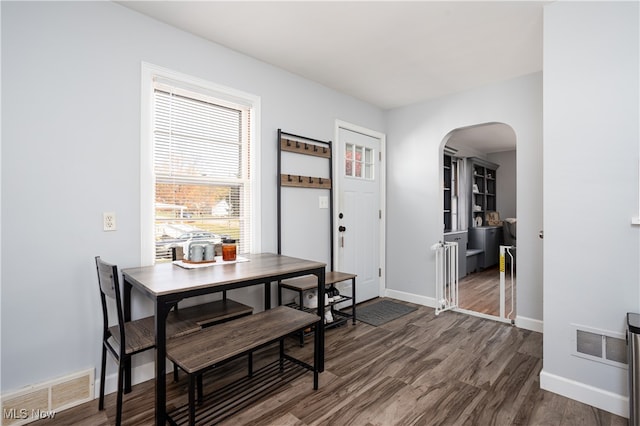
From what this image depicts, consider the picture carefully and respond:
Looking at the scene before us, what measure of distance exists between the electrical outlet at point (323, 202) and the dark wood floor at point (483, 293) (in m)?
2.15

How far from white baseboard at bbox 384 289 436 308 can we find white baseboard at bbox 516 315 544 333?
0.89m

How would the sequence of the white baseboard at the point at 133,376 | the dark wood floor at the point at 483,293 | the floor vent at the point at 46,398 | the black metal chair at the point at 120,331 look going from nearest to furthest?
1. the black metal chair at the point at 120,331
2. the floor vent at the point at 46,398
3. the white baseboard at the point at 133,376
4. the dark wood floor at the point at 483,293

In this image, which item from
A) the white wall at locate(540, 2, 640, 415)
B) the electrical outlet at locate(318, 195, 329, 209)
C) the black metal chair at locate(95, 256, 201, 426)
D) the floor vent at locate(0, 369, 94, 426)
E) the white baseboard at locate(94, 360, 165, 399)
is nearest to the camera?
the black metal chair at locate(95, 256, 201, 426)

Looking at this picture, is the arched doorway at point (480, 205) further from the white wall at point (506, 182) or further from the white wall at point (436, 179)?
the white wall at point (436, 179)

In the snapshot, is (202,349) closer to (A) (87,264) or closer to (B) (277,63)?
(A) (87,264)

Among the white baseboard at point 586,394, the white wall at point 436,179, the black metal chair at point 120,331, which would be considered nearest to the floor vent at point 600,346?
the white baseboard at point 586,394

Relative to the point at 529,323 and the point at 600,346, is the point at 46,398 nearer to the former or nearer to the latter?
the point at 600,346

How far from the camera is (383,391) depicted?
210cm

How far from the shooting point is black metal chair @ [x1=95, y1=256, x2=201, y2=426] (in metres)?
1.61

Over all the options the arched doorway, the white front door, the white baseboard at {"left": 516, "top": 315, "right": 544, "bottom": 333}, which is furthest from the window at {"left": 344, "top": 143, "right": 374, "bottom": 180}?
the white baseboard at {"left": 516, "top": 315, "right": 544, "bottom": 333}

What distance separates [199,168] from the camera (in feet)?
8.37

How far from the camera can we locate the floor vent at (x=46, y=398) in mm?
1729

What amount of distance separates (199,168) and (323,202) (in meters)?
1.39

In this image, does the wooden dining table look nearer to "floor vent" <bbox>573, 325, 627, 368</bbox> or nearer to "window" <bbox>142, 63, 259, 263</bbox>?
"window" <bbox>142, 63, 259, 263</bbox>
